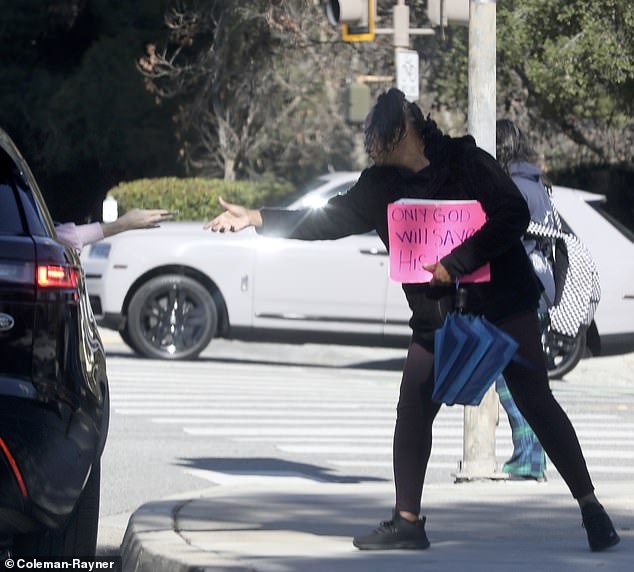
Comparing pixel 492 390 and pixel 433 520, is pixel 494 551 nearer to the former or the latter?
pixel 433 520

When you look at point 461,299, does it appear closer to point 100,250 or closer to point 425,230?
point 425,230

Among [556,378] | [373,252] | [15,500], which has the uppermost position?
[15,500]

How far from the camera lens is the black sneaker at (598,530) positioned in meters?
5.43

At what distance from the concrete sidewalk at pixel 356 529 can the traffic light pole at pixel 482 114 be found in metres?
0.14

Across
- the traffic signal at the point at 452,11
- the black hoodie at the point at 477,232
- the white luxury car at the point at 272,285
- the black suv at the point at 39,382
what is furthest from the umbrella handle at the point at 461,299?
the white luxury car at the point at 272,285

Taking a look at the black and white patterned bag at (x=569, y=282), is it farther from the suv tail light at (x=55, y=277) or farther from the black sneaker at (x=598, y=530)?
the suv tail light at (x=55, y=277)

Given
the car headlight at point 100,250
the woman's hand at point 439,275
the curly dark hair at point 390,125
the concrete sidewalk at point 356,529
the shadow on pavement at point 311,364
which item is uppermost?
the curly dark hair at point 390,125

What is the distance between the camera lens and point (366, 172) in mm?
5730

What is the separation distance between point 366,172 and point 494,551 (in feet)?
4.53

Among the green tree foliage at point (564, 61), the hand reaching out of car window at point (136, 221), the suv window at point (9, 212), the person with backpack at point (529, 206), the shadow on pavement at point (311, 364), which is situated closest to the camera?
the suv window at point (9, 212)

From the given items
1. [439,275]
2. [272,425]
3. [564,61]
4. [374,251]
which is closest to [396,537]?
[439,275]

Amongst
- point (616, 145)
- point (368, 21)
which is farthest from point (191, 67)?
point (368, 21)

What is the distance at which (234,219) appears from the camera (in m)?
5.78

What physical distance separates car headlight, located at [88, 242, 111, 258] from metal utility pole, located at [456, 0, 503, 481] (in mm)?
7485
